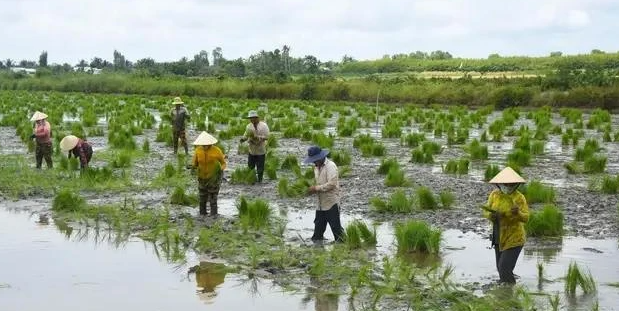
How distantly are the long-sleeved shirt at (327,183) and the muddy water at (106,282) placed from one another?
4.87ft

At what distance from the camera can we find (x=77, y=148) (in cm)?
1447

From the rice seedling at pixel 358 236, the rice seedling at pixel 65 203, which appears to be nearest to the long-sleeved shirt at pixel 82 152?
the rice seedling at pixel 65 203

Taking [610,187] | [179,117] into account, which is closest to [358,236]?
[610,187]

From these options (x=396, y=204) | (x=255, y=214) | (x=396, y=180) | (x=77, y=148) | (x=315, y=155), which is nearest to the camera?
(x=315, y=155)

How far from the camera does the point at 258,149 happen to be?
14.0 meters

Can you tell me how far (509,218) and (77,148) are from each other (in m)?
9.01

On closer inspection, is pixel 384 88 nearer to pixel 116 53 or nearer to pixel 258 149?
pixel 258 149

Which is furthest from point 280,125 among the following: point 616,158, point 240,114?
point 616,158

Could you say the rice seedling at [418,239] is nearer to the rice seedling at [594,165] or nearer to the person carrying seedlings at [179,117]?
the rice seedling at [594,165]

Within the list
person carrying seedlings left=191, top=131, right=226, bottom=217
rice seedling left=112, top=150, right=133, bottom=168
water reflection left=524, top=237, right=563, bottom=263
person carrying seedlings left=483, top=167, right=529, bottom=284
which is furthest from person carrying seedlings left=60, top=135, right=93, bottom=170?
person carrying seedlings left=483, top=167, right=529, bottom=284

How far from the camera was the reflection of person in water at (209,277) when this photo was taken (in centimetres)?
789

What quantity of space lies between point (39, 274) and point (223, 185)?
588 centimetres

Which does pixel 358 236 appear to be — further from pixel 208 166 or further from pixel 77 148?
pixel 77 148

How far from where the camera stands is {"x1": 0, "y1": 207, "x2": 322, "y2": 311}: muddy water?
7.49 metres
